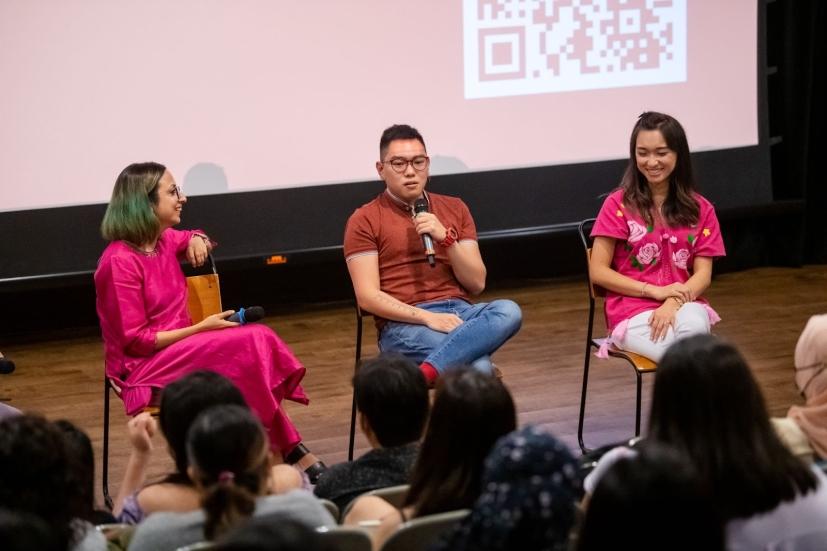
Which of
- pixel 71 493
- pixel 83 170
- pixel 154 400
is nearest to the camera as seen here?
pixel 71 493

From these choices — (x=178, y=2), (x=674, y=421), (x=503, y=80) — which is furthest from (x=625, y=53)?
(x=674, y=421)

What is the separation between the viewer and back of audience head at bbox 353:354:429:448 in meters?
2.37

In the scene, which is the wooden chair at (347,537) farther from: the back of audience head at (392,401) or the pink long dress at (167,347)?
the pink long dress at (167,347)

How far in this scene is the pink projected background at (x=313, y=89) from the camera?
203 inches

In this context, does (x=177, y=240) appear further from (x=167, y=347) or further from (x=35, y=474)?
(x=35, y=474)

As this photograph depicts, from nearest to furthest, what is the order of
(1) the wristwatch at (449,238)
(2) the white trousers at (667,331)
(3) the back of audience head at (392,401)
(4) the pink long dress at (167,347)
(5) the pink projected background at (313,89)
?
(3) the back of audience head at (392,401) → (4) the pink long dress at (167,347) → (2) the white trousers at (667,331) → (1) the wristwatch at (449,238) → (5) the pink projected background at (313,89)

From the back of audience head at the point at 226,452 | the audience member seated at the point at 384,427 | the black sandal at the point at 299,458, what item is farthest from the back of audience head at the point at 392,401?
the black sandal at the point at 299,458

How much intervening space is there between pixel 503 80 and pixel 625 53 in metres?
0.66

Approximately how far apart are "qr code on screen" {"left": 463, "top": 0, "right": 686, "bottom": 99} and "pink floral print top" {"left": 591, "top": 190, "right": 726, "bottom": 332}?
7.04 ft

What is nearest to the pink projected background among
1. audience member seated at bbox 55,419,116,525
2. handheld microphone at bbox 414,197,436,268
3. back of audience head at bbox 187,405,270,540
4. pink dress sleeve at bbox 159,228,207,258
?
pink dress sleeve at bbox 159,228,207,258

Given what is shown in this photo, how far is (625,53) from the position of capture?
231 inches

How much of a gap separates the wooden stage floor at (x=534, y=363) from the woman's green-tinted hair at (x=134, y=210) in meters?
0.83

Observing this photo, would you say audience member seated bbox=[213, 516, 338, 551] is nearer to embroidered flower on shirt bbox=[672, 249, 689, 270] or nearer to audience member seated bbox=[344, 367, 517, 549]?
audience member seated bbox=[344, 367, 517, 549]

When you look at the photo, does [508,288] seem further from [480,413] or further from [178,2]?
[480,413]
